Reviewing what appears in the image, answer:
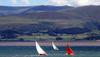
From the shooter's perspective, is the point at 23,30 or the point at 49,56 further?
the point at 23,30

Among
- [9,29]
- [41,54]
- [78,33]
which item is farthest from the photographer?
[9,29]

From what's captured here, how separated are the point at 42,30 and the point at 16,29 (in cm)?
860

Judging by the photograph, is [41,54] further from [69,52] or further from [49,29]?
[49,29]

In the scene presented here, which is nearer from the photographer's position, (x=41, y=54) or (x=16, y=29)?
(x=41, y=54)

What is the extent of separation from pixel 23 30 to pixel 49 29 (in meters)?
8.35

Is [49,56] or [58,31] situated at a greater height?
[58,31]

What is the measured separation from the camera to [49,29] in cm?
19662

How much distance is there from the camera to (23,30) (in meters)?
195

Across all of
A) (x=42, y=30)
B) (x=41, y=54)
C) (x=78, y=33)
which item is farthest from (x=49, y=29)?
(x=41, y=54)

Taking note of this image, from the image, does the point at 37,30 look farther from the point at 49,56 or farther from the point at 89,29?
the point at 49,56

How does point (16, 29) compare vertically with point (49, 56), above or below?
above

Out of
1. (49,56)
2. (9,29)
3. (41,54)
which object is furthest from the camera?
(9,29)

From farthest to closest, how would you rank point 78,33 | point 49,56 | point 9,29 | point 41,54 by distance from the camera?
point 9,29
point 78,33
point 41,54
point 49,56

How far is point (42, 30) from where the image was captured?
634 feet
